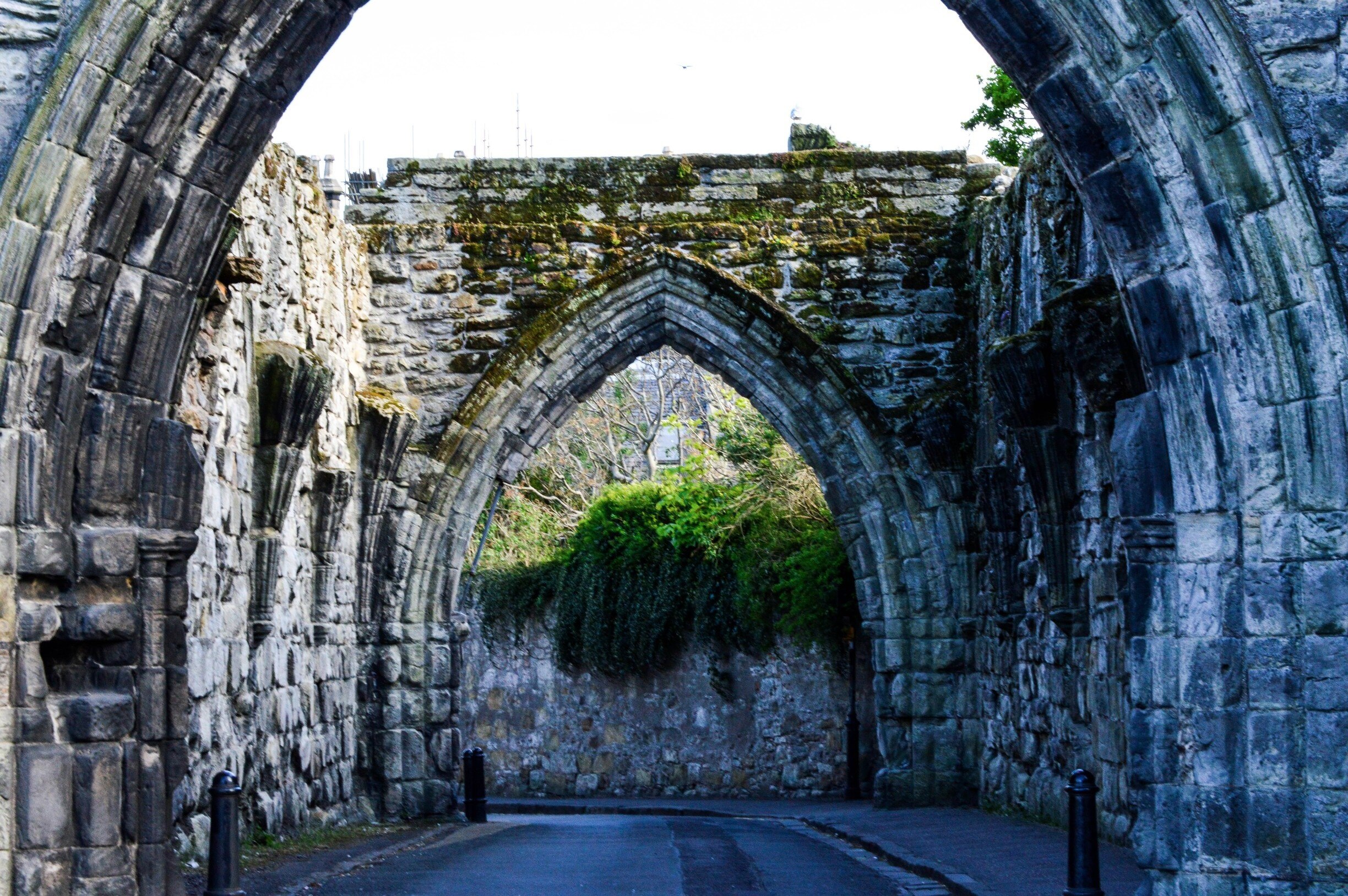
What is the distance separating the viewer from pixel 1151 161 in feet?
16.0

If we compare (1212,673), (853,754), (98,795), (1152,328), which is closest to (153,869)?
(98,795)

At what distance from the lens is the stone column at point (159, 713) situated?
5023mm

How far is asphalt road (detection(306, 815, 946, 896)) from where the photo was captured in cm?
752

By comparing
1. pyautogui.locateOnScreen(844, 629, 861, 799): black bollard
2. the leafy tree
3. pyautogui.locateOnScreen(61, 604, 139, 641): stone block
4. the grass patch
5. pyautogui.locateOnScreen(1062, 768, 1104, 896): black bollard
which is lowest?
pyautogui.locateOnScreen(844, 629, 861, 799): black bollard

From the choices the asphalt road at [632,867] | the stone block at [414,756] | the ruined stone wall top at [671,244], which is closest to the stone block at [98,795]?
the asphalt road at [632,867]

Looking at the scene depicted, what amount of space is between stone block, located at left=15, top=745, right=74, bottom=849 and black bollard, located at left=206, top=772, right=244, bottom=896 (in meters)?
0.55

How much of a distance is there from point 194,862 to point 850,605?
920cm

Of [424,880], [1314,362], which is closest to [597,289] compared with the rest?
[424,880]

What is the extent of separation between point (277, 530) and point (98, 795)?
15.1ft

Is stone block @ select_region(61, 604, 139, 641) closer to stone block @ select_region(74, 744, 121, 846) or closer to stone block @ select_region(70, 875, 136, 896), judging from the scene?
stone block @ select_region(74, 744, 121, 846)

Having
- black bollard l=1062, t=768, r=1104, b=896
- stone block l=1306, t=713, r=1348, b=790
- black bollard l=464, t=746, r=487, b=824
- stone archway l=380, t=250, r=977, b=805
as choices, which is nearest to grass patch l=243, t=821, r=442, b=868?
black bollard l=464, t=746, r=487, b=824

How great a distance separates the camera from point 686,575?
57.4 feet

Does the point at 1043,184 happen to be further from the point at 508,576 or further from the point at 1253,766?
the point at 508,576

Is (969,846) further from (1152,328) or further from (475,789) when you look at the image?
(475,789)
